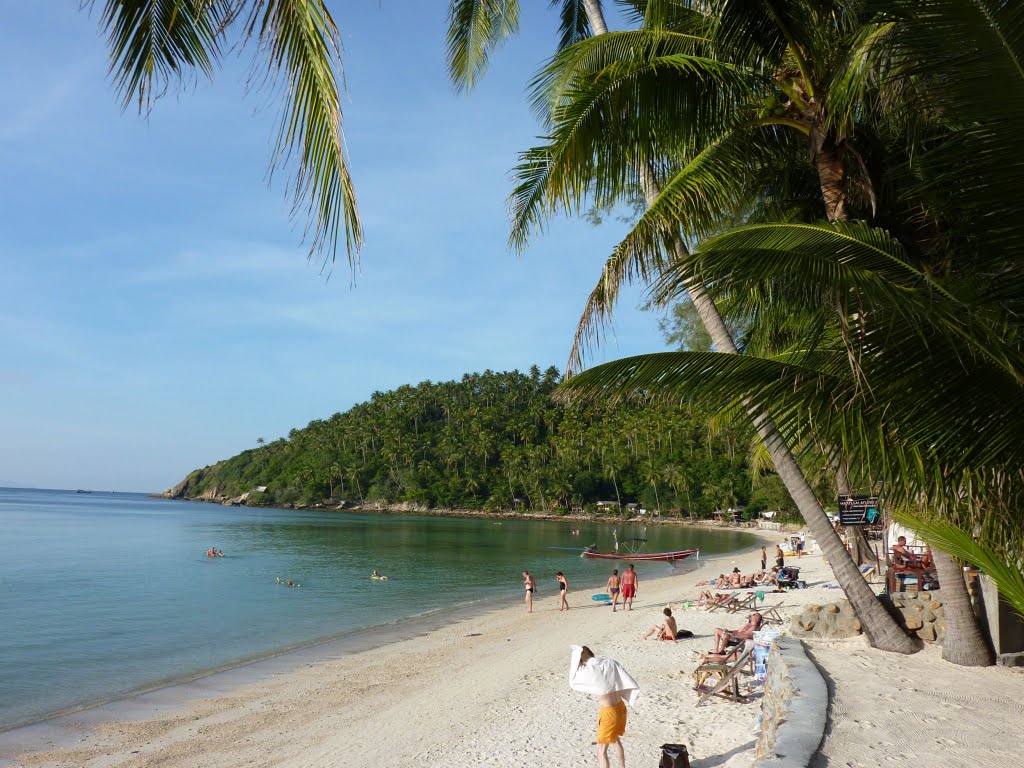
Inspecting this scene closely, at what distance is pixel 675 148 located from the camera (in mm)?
6922

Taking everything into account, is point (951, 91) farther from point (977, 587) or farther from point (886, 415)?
point (977, 587)

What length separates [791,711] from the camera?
556cm

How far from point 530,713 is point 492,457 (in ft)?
344

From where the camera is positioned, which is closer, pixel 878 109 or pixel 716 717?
pixel 878 109

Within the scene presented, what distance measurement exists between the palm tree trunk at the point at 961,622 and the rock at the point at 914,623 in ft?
3.42

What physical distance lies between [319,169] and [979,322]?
3.18 meters

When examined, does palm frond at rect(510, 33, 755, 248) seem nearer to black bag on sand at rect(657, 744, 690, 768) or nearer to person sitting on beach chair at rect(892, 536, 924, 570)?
black bag on sand at rect(657, 744, 690, 768)

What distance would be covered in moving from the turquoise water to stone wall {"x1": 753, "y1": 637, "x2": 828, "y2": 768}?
12.7 m

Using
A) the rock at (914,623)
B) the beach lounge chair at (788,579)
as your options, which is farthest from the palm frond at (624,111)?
the beach lounge chair at (788,579)

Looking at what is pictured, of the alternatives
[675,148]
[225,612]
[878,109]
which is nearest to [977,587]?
[878,109]

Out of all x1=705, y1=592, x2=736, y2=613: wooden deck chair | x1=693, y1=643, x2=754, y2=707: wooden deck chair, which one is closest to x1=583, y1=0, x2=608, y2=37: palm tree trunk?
x1=693, y1=643, x2=754, y2=707: wooden deck chair

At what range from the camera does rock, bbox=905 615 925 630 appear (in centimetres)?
834

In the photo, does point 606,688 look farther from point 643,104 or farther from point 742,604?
Result: point 742,604

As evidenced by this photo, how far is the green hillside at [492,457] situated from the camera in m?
87.1
